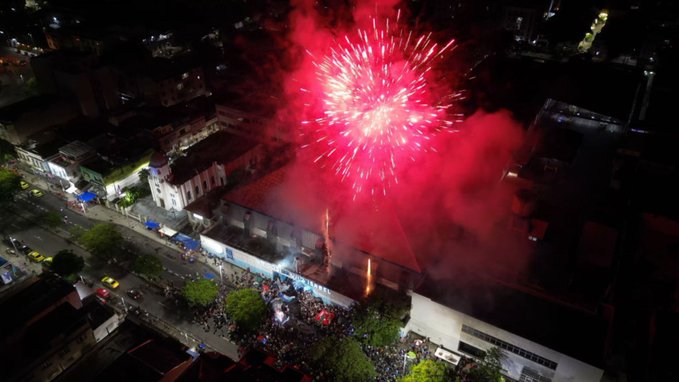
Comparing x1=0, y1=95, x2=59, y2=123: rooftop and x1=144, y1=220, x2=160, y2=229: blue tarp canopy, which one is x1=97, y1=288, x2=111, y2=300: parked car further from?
x1=0, y1=95, x2=59, y2=123: rooftop

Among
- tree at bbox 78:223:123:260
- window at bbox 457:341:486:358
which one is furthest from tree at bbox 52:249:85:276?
window at bbox 457:341:486:358

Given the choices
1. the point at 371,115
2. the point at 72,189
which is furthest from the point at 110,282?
the point at 371,115

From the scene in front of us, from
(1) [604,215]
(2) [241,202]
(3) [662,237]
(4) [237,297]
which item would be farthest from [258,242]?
(3) [662,237]

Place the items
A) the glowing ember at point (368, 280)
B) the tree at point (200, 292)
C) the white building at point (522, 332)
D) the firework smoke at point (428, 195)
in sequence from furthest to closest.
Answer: the firework smoke at point (428, 195), the glowing ember at point (368, 280), the tree at point (200, 292), the white building at point (522, 332)

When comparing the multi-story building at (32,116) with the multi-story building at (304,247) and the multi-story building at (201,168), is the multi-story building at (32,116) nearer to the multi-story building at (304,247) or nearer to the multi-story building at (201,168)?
the multi-story building at (201,168)

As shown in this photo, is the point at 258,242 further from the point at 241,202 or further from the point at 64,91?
the point at 64,91

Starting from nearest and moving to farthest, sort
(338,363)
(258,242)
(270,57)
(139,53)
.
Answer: (338,363) → (258,242) → (139,53) → (270,57)

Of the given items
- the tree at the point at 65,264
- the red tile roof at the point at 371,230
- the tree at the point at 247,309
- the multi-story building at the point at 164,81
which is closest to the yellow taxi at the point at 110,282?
the tree at the point at 65,264
